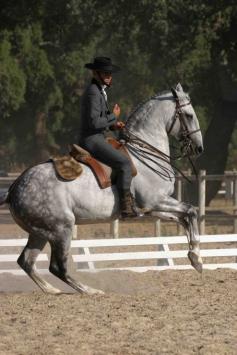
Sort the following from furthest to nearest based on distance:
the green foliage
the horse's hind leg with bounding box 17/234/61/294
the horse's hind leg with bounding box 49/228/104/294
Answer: the green foliage, the horse's hind leg with bounding box 17/234/61/294, the horse's hind leg with bounding box 49/228/104/294

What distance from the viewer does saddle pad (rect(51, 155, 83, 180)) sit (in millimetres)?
10430

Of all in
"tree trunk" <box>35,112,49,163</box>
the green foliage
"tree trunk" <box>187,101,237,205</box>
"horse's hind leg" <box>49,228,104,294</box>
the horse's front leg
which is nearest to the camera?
"horse's hind leg" <box>49,228,104,294</box>

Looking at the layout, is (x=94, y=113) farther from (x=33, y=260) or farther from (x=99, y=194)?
(x=33, y=260)

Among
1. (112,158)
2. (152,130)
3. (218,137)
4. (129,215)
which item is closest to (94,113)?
(112,158)

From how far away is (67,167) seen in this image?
1047 cm

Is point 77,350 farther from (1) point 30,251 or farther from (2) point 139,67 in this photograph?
(2) point 139,67

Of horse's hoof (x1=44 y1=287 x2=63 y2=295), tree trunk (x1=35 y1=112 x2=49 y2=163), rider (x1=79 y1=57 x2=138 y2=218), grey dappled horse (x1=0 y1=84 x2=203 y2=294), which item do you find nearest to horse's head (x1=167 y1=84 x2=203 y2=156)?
grey dappled horse (x1=0 y1=84 x2=203 y2=294)

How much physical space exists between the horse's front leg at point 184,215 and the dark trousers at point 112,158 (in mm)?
600

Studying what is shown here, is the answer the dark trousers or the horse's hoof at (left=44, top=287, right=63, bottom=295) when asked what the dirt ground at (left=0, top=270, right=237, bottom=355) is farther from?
the dark trousers

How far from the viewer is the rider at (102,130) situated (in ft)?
35.2

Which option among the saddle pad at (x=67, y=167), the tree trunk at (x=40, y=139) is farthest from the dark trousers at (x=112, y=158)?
the tree trunk at (x=40, y=139)

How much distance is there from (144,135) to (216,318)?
3080mm

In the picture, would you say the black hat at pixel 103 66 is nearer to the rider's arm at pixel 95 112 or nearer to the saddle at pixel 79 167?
the rider's arm at pixel 95 112

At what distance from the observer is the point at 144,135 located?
1144 centimetres
